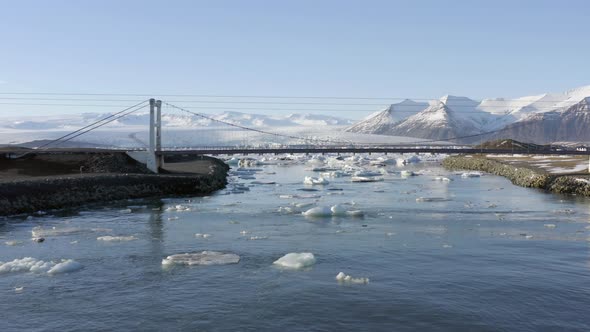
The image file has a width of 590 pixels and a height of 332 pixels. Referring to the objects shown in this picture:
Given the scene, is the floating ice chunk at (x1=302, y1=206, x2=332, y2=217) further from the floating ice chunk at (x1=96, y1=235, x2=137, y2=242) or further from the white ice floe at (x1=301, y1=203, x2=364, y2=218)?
the floating ice chunk at (x1=96, y1=235, x2=137, y2=242)

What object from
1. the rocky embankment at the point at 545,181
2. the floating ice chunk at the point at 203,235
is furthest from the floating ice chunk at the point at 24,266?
the rocky embankment at the point at 545,181

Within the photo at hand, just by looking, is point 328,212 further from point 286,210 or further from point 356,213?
point 286,210

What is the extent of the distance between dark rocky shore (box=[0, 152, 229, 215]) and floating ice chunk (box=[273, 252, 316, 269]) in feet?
68.3

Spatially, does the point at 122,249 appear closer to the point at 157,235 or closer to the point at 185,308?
the point at 157,235

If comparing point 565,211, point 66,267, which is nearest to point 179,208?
point 66,267

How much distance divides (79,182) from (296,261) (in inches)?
1073

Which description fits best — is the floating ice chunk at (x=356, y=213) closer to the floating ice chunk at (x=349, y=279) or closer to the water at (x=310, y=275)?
the water at (x=310, y=275)

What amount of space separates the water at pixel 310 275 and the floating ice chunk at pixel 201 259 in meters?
0.52

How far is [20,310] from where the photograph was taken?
48.9 feet

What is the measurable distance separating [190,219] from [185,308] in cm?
1678

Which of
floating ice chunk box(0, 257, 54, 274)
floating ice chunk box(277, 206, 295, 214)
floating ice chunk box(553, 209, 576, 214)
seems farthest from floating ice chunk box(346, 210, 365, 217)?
floating ice chunk box(0, 257, 54, 274)

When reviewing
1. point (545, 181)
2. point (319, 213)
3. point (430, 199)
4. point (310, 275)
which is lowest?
point (310, 275)

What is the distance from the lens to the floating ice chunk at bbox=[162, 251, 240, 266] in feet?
65.9

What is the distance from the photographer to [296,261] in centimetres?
1961
